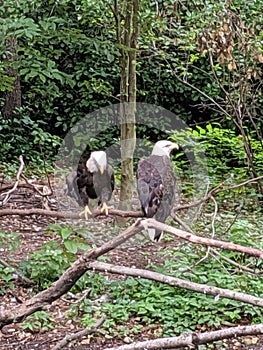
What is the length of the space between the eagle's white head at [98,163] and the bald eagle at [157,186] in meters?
0.16

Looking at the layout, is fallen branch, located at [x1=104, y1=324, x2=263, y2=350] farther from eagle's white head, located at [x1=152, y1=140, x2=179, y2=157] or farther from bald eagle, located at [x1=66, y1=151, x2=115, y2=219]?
eagle's white head, located at [x1=152, y1=140, x2=179, y2=157]

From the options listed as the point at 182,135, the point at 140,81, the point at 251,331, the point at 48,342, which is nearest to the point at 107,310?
the point at 48,342

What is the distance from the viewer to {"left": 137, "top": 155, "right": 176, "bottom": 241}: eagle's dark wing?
2379mm

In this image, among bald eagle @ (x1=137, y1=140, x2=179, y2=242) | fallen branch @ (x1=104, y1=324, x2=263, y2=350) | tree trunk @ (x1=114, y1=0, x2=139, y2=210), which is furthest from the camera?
tree trunk @ (x1=114, y1=0, x2=139, y2=210)

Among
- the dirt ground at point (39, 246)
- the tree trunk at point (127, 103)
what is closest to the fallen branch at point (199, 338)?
the dirt ground at point (39, 246)

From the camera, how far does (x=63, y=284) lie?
6.16ft

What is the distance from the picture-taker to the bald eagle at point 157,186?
7.80ft

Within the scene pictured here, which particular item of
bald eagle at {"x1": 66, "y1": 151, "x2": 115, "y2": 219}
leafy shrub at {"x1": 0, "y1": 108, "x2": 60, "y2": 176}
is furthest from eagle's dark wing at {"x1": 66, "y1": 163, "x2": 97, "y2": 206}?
leafy shrub at {"x1": 0, "y1": 108, "x2": 60, "y2": 176}

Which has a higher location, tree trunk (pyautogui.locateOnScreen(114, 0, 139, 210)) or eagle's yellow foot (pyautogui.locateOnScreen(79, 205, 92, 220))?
tree trunk (pyautogui.locateOnScreen(114, 0, 139, 210))

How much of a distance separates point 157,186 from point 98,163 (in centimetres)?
28

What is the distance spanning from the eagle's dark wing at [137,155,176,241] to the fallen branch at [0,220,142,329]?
42 centimetres

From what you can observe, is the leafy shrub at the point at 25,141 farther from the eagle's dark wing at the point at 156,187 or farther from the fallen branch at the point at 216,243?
the fallen branch at the point at 216,243

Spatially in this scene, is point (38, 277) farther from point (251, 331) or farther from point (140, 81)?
point (140, 81)

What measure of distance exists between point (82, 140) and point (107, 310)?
330 cm
